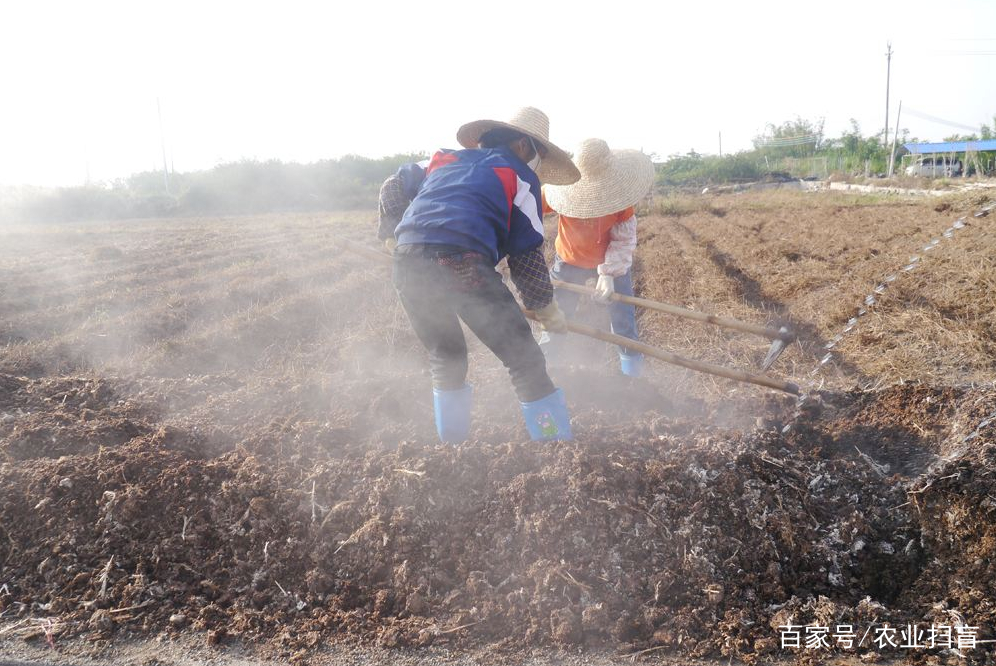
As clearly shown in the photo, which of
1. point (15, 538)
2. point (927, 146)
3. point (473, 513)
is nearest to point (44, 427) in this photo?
point (15, 538)

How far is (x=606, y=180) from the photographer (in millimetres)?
3592

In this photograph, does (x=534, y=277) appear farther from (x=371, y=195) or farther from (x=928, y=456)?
(x=371, y=195)

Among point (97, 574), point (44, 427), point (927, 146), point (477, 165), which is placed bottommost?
point (97, 574)

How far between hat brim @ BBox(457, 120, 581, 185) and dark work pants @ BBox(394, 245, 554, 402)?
1.95 feet

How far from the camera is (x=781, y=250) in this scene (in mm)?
9281

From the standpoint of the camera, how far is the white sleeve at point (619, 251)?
3768mm

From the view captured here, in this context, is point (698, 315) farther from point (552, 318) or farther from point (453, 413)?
point (453, 413)

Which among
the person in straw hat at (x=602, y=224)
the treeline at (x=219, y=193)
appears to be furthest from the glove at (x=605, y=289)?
the treeline at (x=219, y=193)

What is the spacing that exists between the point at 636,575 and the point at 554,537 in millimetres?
323

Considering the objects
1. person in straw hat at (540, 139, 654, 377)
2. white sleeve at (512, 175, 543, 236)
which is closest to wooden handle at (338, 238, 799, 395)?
white sleeve at (512, 175, 543, 236)

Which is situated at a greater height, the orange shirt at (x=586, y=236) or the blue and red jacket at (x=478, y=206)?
the blue and red jacket at (x=478, y=206)

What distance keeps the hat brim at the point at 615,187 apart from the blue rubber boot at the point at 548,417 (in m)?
1.30

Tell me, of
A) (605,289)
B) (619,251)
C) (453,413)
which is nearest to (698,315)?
(605,289)

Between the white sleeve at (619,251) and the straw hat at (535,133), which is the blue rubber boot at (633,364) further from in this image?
the straw hat at (535,133)
